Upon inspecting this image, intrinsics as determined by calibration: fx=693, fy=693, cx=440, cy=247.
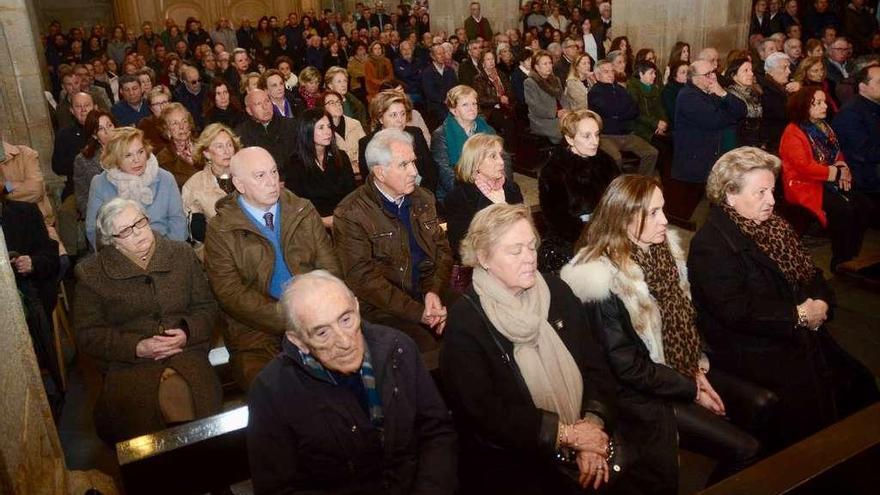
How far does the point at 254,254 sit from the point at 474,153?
4.66ft

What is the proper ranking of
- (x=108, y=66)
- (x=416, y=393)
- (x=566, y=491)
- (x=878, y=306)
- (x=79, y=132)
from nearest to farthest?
(x=416, y=393), (x=566, y=491), (x=878, y=306), (x=79, y=132), (x=108, y=66)

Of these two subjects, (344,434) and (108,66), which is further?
(108,66)

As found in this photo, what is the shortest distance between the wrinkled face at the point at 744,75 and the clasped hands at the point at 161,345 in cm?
572

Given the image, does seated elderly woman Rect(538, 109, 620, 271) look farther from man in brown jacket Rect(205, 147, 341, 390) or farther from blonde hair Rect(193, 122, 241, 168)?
blonde hair Rect(193, 122, 241, 168)

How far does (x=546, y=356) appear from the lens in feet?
8.43

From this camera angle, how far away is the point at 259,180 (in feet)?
11.1

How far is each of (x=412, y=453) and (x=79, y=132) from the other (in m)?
5.22

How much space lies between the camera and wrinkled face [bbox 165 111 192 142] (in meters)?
5.20

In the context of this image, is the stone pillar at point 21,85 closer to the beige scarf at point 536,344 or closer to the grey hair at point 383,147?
the grey hair at point 383,147

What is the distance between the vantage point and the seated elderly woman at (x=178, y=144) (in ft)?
17.1

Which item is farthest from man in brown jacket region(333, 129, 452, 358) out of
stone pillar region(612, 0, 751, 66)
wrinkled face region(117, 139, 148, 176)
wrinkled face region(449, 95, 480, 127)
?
stone pillar region(612, 0, 751, 66)

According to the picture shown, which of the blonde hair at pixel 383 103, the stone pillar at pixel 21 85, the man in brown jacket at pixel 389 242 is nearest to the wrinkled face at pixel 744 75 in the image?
the blonde hair at pixel 383 103

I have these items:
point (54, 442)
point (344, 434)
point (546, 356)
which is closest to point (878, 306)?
point (546, 356)

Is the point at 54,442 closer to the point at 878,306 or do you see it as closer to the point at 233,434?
the point at 233,434
